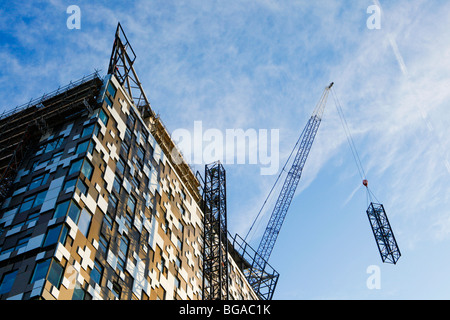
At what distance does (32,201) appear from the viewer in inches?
1527

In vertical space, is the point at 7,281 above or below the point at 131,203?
below

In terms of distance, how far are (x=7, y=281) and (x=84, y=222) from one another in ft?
21.9

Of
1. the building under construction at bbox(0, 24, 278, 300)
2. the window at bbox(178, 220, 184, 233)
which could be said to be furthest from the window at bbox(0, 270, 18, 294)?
the window at bbox(178, 220, 184, 233)

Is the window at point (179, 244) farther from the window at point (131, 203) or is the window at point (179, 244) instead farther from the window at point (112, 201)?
the window at point (112, 201)

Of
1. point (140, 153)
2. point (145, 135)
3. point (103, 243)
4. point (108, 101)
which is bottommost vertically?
point (103, 243)

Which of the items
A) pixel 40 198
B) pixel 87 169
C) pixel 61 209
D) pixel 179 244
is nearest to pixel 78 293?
pixel 61 209

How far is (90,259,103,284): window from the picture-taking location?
35338 mm

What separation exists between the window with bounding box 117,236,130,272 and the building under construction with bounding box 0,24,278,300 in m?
0.09

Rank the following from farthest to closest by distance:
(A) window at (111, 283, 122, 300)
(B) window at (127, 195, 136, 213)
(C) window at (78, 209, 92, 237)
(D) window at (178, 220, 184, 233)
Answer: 1. (D) window at (178, 220, 184, 233)
2. (B) window at (127, 195, 136, 213)
3. (A) window at (111, 283, 122, 300)
4. (C) window at (78, 209, 92, 237)

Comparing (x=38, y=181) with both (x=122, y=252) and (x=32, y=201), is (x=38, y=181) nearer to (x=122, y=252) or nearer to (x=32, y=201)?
(x=32, y=201)

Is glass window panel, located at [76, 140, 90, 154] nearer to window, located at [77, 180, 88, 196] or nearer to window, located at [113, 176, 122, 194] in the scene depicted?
window, located at [77, 180, 88, 196]
